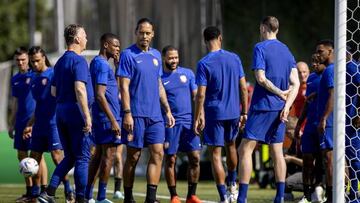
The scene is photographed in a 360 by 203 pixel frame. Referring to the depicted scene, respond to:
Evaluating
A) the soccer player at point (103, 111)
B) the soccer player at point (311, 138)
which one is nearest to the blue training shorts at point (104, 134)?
the soccer player at point (103, 111)

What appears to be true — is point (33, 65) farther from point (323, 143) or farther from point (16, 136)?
point (323, 143)

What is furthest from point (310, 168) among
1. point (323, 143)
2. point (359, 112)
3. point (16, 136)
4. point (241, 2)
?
point (241, 2)

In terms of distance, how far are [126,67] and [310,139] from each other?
3.26 meters

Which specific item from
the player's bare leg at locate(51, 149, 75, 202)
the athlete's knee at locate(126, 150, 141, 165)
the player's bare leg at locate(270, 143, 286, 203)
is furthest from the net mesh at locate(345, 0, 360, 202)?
the player's bare leg at locate(51, 149, 75, 202)

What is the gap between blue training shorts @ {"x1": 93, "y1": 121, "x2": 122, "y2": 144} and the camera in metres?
15.5

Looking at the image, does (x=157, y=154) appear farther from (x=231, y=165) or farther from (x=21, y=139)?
(x=21, y=139)

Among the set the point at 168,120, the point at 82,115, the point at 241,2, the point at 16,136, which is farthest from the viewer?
the point at 241,2

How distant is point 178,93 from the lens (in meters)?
17.3

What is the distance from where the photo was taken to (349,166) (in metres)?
14.9

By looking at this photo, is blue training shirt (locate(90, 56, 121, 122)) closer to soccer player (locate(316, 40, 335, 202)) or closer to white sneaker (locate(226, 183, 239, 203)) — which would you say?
white sneaker (locate(226, 183, 239, 203))

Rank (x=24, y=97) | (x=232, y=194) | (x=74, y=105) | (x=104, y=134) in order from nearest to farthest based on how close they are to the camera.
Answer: (x=74, y=105)
(x=104, y=134)
(x=232, y=194)
(x=24, y=97)

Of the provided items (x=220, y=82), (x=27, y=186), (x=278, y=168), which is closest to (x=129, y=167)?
(x=278, y=168)

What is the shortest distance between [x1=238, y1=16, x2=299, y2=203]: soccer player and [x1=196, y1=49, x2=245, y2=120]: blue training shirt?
1215mm

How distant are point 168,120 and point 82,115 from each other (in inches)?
60.4
